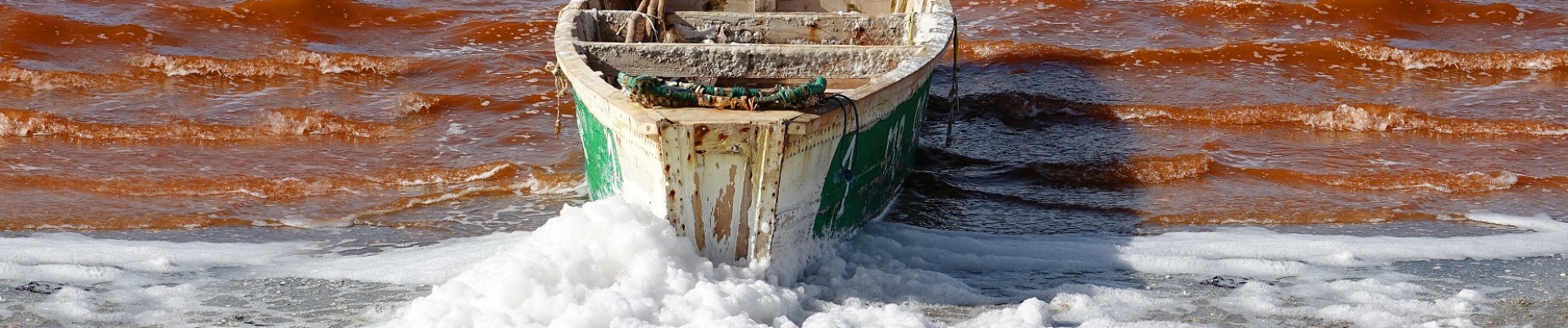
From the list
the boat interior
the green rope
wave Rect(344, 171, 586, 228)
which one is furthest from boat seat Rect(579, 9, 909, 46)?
the green rope

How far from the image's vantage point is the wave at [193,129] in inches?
369

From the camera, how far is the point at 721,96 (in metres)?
5.26

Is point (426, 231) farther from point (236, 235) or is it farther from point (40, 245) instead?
point (40, 245)

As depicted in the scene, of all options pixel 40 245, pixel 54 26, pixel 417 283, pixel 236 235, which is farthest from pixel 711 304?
pixel 54 26

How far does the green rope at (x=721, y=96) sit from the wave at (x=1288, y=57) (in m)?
6.95

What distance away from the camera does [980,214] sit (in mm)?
7555

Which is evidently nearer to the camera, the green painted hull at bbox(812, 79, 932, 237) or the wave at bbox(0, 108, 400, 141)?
the green painted hull at bbox(812, 79, 932, 237)

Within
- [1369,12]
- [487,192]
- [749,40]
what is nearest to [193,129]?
[487,192]

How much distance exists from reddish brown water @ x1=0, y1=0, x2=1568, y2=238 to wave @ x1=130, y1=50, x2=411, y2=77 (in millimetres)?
28

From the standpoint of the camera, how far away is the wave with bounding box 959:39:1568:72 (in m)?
12.0

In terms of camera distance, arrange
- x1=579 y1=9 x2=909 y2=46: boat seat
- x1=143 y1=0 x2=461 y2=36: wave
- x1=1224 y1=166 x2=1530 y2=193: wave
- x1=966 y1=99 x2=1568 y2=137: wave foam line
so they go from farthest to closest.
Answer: x1=143 y1=0 x2=461 y2=36: wave
x1=966 y1=99 x2=1568 y2=137: wave foam line
x1=1224 y1=166 x2=1530 y2=193: wave
x1=579 y1=9 x2=909 y2=46: boat seat

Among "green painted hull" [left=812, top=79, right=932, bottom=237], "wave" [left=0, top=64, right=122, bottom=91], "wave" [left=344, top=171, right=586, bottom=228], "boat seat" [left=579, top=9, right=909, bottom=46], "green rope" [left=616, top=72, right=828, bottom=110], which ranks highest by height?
"green rope" [left=616, top=72, right=828, bottom=110]

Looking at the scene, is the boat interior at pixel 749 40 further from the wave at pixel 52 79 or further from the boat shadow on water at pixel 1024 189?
the wave at pixel 52 79

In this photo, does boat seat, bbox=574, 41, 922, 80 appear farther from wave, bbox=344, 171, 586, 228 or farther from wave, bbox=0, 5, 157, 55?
wave, bbox=0, 5, 157, 55
